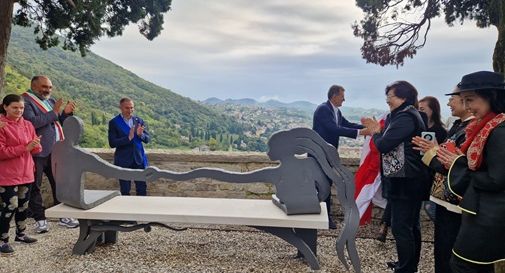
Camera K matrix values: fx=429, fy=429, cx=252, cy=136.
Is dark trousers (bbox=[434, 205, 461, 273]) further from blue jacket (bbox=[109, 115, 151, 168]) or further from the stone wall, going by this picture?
blue jacket (bbox=[109, 115, 151, 168])

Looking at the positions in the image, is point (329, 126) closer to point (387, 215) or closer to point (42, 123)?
point (387, 215)

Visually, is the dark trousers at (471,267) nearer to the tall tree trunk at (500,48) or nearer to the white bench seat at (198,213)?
the white bench seat at (198,213)

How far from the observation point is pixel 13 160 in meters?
3.75

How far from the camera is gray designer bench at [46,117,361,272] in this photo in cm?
344

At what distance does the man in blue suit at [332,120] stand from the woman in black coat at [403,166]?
1.29 m

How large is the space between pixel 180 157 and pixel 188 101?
14.1 m

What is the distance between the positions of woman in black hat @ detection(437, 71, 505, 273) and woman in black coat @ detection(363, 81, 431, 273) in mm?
817

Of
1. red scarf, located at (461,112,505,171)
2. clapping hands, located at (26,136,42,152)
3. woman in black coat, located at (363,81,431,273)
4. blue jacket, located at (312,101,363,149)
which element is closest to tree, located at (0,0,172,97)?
clapping hands, located at (26,136,42,152)

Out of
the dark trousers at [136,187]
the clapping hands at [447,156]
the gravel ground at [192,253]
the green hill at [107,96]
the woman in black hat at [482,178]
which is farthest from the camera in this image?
the green hill at [107,96]

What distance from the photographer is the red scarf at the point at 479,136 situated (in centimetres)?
211

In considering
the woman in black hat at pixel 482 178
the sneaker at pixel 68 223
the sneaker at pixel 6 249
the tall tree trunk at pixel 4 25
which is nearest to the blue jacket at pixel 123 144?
the sneaker at pixel 68 223

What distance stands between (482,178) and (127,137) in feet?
11.8

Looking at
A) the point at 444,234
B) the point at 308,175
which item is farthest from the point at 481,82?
the point at 308,175

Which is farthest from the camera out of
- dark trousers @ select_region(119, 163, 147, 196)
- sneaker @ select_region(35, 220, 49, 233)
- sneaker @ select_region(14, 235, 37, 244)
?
dark trousers @ select_region(119, 163, 147, 196)
